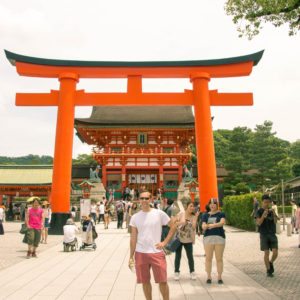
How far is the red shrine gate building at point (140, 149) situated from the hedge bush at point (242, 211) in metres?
12.4

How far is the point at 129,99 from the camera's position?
17.9 m

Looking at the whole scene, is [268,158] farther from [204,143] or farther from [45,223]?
[45,223]

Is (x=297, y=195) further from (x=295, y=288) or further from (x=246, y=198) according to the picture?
(x=295, y=288)

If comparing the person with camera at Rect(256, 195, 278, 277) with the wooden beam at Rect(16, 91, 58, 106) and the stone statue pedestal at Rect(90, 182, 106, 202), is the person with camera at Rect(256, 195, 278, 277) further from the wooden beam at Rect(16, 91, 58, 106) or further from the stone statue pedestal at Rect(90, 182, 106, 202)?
the stone statue pedestal at Rect(90, 182, 106, 202)

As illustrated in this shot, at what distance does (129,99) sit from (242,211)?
25.3 feet

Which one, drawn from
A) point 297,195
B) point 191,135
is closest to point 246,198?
point 191,135

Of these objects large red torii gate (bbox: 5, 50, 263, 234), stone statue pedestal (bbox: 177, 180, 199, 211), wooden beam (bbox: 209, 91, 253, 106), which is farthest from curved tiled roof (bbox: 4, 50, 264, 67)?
stone statue pedestal (bbox: 177, 180, 199, 211)

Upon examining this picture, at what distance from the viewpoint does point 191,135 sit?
34000 millimetres

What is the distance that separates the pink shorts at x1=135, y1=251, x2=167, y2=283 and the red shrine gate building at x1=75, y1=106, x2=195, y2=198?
27.7 meters

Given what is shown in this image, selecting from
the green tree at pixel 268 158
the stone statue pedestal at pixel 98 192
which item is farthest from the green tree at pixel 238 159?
the stone statue pedestal at pixel 98 192

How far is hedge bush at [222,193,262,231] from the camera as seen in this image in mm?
16847

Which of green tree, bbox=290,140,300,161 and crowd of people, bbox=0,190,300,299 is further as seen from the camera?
green tree, bbox=290,140,300,161

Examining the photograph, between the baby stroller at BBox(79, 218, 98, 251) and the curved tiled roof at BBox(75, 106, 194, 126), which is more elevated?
the curved tiled roof at BBox(75, 106, 194, 126)

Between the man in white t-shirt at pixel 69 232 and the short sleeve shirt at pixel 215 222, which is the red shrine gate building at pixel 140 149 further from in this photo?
the short sleeve shirt at pixel 215 222
